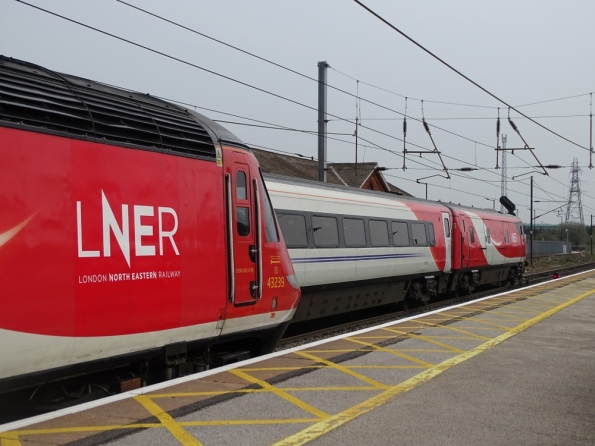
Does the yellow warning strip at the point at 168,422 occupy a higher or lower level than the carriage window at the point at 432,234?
lower

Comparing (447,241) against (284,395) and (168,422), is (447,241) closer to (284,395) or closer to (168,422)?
(284,395)

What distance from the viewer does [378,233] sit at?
16.1 meters

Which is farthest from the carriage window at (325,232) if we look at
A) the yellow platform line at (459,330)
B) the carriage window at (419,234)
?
the carriage window at (419,234)

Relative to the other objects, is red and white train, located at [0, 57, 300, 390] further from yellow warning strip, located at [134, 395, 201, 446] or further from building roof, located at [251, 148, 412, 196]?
building roof, located at [251, 148, 412, 196]

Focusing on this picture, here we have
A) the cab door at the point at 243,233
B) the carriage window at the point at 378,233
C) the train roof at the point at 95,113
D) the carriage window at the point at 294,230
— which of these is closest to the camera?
the train roof at the point at 95,113

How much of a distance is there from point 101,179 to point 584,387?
5.44 meters

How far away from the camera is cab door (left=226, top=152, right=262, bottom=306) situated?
7.73 metres

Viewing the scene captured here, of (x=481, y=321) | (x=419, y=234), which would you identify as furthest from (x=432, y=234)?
(x=481, y=321)

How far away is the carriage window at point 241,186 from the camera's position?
26.4 ft

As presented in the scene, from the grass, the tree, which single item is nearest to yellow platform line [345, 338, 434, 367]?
the grass

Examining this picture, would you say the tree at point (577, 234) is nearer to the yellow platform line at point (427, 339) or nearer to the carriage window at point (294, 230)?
the carriage window at point (294, 230)

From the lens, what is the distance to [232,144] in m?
8.12

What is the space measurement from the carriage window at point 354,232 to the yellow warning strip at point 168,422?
881 cm

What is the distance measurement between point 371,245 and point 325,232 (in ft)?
7.23
